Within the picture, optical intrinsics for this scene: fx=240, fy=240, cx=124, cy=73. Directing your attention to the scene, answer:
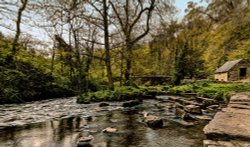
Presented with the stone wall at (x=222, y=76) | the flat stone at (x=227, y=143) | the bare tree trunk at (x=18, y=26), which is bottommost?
the flat stone at (x=227, y=143)

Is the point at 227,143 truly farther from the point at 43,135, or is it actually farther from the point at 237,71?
the point at 237,71

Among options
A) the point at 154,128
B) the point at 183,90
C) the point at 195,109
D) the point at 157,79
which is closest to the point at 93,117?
the point at 154,128

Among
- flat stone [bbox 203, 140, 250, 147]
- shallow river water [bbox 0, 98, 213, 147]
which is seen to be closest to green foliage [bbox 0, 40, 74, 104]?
shallow river water [bbox 0, 98, 213, 147]

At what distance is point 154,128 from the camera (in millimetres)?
8492

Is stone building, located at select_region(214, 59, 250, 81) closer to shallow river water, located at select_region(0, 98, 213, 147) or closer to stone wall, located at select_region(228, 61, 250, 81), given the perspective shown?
stone wall, located at select_region(228, 61, 250, 81)

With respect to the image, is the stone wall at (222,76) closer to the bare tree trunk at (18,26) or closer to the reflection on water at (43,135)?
the bare tree trunk at (18,26)

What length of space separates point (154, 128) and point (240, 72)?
2776 cm

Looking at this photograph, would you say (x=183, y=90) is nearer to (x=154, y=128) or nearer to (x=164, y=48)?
(x=154, y=128)

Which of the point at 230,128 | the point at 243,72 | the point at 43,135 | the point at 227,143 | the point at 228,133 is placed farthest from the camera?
the point at 243,72

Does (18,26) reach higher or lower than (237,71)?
higher

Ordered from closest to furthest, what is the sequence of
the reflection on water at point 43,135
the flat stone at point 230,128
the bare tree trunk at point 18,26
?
1. the flat stone at point 230,128
2. the reflection on water at point 43,135
3. the bare tree trunk at point 18,26

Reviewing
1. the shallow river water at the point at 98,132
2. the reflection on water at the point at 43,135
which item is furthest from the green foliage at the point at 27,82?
the reflection on water at the point at 43,135

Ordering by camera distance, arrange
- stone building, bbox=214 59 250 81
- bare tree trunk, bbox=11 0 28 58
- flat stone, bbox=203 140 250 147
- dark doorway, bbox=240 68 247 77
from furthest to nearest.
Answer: dark doorway, bbox=240 68 247 77 < stone building, bbox=214 59 250 81 < bare tree trunk, bbox=11 0 28 58 < flat stone, bbox=203 140 250 147

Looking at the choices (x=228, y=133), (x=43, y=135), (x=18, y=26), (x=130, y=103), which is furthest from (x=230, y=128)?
(x=18, y=26)
